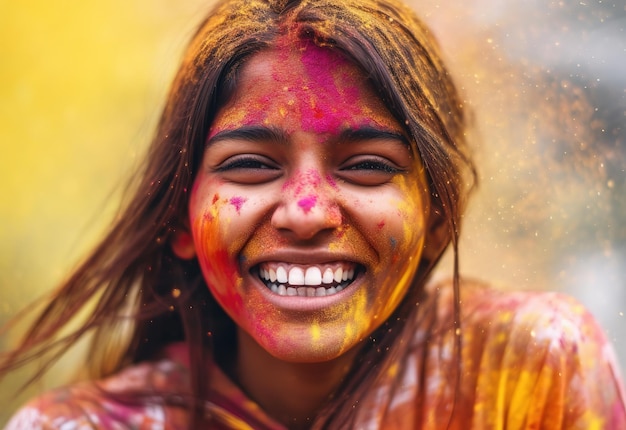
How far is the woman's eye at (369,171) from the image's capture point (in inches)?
45.9

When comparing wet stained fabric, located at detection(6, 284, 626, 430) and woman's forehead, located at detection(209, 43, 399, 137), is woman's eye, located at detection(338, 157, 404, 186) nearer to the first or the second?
woman's forehead, located at detection(209, 43, 399, 137)

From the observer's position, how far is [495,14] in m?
1.67

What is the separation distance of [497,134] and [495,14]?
285mm

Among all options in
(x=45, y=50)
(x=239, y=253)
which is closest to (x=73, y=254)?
(x=45, y=50)

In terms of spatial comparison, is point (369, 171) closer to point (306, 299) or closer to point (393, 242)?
point (393, 242)

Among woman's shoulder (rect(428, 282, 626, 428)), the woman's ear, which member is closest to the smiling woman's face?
the woman's ear

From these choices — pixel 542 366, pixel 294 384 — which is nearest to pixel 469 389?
pixel 542 366

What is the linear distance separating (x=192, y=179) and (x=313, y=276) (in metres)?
0.29

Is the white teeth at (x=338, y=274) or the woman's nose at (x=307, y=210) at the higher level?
the woman's nose at (x=307, y=210)

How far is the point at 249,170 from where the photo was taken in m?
1.18

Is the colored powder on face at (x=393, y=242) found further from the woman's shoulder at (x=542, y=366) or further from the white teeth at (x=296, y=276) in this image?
the woman's shoulder at (x=542, y=366)

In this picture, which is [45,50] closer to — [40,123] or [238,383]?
[40,123]

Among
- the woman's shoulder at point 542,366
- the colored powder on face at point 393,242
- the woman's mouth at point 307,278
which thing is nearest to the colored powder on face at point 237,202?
the woman's mouth at point 307,278

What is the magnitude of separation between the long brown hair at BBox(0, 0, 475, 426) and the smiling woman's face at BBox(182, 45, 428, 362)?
0.12ft
